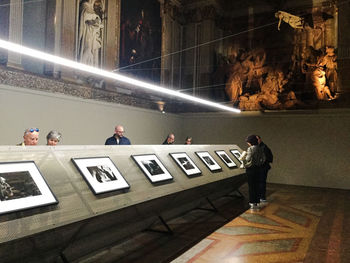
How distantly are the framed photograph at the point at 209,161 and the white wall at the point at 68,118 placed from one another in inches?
157

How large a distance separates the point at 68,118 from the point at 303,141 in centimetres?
863

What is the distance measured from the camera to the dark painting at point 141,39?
11406 mm

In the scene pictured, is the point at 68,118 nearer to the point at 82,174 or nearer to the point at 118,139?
the point at 118,139

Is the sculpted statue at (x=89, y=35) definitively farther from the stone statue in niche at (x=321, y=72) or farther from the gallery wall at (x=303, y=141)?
the stone statue in niche at (x=321, y=72)

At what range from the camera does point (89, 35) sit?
9.70 meters

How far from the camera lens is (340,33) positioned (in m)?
12.0

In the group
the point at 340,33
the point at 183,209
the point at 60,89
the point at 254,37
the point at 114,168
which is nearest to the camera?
the point at 114,168

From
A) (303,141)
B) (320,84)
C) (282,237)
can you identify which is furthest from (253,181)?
(320,84)

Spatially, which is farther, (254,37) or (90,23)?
(254,37)

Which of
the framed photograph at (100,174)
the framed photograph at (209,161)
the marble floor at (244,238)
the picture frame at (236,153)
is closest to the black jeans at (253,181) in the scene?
the marble floor at (244,238)

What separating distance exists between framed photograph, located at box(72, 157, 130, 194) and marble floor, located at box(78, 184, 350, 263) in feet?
3.62

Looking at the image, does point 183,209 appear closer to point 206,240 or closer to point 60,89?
point 206,240

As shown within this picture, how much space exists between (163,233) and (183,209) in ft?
3.37

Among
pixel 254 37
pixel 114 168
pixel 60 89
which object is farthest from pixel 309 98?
pixel 114 168
